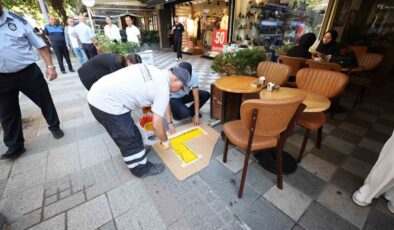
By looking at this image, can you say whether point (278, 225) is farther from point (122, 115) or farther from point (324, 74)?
point (324, 74)

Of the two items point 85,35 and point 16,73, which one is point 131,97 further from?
point 85,35

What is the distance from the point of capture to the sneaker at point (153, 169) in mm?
1861

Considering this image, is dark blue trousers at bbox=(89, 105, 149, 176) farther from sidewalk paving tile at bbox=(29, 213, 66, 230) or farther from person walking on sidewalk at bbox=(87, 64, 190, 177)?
sidewalk paving tile at bbox=(29, 213, 66, 230)

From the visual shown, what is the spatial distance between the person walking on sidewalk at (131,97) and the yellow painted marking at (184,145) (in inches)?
21.0

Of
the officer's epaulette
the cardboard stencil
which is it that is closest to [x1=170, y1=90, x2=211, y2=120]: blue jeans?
the cardboard stencil

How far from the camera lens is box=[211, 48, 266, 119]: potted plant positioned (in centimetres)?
258

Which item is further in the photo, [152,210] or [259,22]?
[259,22]

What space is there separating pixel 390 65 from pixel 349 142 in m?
5.53

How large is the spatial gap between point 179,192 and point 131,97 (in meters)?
0.99

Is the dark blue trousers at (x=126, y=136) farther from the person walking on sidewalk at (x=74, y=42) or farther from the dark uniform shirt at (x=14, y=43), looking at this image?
the person walking on sidewalk at (x=74, y=42)

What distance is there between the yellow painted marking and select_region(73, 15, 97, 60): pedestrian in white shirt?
4.78 metres

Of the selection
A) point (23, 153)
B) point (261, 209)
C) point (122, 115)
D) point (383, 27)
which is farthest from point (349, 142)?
point (383, 27)

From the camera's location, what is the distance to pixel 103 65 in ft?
7.33

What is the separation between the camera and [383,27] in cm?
607
